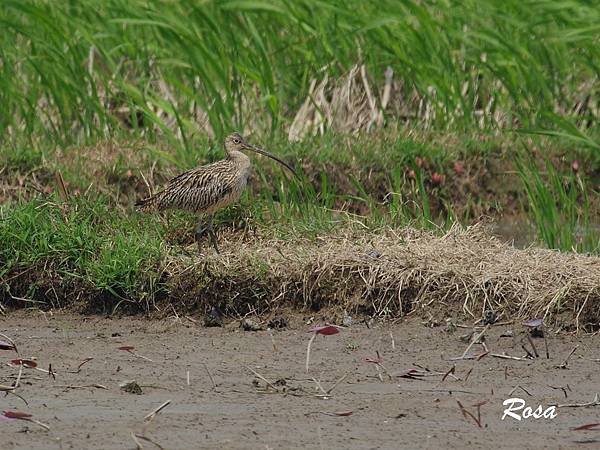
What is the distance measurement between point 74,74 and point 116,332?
134 inches

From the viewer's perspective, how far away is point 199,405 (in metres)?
5.57

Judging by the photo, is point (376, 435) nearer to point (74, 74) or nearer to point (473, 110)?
point (74, 74)

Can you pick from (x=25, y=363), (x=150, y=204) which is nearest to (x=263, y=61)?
(x=150, y=204)

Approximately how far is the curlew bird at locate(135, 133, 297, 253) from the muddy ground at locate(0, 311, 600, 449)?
0.89m

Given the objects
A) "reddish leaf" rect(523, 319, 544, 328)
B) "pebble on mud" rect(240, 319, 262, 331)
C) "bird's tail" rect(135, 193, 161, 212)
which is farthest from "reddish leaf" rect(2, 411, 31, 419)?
"bird's tail" rect(135, 193, 161, 212)

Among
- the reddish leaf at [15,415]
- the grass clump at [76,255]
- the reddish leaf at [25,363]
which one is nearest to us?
the reddish leaf at [15,415]

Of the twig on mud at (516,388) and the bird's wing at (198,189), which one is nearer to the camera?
the twig on mud at (516,388)

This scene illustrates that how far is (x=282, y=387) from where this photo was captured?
5812mm

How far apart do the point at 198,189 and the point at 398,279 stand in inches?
55.6

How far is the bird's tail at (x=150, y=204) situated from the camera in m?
8.19

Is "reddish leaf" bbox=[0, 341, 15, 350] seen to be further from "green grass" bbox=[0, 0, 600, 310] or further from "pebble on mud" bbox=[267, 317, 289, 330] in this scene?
"green grass" bbox=[0, 0, 600, 310]

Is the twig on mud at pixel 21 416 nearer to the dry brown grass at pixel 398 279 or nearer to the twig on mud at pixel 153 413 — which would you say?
the twig on mud at pixel 153 413

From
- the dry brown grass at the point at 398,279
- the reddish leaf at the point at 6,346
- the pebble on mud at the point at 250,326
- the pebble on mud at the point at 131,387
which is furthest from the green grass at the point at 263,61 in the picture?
the pebble on mud at the point at 131,387

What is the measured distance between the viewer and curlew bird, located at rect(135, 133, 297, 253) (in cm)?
796
